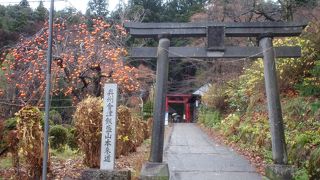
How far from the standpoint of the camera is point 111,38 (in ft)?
50.5

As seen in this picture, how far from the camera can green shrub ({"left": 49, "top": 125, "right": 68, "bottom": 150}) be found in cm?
1396

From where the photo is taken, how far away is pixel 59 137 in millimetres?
14125

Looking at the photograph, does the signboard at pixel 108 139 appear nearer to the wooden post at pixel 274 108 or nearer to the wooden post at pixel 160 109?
the wooden post at pixel 160 109

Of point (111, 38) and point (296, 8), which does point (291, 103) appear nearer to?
point (111, 38)

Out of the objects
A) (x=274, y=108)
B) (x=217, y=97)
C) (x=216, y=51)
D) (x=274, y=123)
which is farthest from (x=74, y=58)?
(x=217, y=97)

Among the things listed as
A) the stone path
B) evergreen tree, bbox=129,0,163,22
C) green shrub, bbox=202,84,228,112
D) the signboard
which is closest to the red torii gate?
evergreen tree, bbox=129,0,163,22

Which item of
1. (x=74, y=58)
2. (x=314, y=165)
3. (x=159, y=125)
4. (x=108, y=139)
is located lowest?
(x=314, y=165)

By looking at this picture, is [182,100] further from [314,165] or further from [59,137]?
[314,165]

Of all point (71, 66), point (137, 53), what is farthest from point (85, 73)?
point (137, 53)

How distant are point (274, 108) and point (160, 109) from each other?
104 inches

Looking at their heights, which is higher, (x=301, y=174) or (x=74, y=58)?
(x=74, y=58)

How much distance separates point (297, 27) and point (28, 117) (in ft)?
21.0

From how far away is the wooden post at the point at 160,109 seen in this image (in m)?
9.18

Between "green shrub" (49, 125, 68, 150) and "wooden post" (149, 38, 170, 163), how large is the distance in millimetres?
5854
